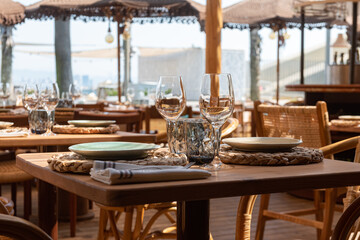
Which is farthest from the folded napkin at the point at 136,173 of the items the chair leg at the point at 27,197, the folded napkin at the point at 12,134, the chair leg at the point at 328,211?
the chair leg at the point at 27,197

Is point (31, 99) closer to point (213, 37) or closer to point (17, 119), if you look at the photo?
point (17, 119)

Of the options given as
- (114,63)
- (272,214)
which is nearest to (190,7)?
(272,214)

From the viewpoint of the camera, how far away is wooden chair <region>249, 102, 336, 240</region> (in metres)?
3.22

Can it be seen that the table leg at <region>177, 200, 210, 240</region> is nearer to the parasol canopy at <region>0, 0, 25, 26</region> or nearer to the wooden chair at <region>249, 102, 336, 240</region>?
the wooden chair at <region>249, 102, 336, 240</region>

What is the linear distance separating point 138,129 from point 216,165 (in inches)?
180

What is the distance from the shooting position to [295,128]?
347cm

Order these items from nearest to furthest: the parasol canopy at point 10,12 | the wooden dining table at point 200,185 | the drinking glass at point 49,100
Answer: the wooden dining table at point 200,185
the drinking glass at point 49,100
the parasol canopy at point 10,12

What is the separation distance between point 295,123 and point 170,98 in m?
1.96

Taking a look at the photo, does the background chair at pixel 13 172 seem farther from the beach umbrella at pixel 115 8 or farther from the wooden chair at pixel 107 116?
the beach umbrella at pixel 115 8

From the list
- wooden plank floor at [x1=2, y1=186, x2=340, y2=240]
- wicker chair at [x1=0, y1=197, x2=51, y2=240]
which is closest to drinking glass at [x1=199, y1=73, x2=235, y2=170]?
wicker chair at [x1=0, y1=197, x2=51, y2=240]

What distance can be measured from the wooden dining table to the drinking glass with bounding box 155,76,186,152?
219mm

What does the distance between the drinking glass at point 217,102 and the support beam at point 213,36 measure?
3.51 m

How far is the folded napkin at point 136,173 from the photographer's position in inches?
46.4

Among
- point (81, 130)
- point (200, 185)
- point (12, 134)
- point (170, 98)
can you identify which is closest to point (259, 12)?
point (81, 130)
